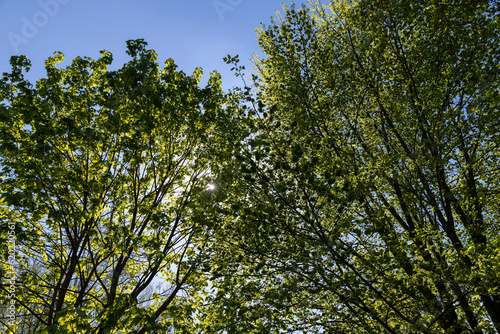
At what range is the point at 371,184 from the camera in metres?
8.17

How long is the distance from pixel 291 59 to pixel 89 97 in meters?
7.24

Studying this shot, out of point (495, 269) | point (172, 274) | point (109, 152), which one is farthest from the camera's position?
point (172, 274)

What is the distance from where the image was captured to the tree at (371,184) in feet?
21.7

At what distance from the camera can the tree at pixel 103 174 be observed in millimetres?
6652

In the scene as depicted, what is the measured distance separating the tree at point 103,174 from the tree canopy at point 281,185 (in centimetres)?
6

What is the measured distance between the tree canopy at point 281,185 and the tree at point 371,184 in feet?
0.21

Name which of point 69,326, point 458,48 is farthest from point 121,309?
point 458,48

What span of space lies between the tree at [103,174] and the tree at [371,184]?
1504mm

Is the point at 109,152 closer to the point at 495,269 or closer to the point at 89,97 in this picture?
the point at 89,97

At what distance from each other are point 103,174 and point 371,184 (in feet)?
24.3

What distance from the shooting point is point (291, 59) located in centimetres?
1129

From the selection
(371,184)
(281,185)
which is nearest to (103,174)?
(281,185)

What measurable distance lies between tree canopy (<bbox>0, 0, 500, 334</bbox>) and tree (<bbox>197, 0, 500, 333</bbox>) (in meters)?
0.07

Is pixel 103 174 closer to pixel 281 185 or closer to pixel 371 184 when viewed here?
Result: pixel 281 185
